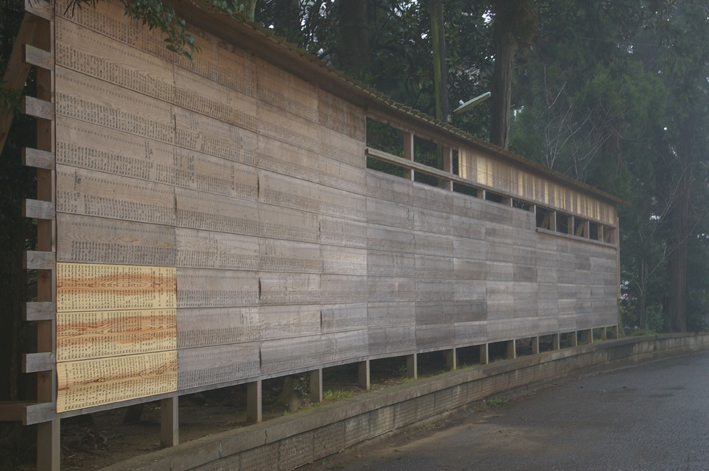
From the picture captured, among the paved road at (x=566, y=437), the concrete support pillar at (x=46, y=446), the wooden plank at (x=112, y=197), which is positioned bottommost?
the paved road at (x=566, y=437)

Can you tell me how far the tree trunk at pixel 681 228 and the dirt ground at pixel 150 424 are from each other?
19.2 m

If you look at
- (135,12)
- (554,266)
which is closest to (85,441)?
(135,12)

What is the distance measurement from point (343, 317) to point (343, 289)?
32 cm

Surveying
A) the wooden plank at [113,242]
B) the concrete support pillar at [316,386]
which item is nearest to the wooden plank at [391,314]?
the concrete support pillar at [316,386]

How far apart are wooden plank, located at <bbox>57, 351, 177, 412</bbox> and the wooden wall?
0.04 ft

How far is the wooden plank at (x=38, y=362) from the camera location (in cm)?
432

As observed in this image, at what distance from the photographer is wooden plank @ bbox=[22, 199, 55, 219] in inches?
173

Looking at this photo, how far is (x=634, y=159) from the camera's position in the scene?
2755cm

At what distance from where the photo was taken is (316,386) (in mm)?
7711

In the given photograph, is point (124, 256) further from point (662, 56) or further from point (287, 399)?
point (662, 56)

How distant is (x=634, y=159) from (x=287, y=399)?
77.4 feet

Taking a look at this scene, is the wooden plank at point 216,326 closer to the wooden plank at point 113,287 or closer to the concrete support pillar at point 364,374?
the wooden plank at point 113,287

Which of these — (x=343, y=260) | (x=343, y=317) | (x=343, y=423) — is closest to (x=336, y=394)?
(x=343, y=423)

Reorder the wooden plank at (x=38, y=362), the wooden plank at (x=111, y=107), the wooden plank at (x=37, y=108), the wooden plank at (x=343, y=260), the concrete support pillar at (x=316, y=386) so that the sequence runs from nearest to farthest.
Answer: the wooden plank at (x=38, y=362) → the wooden plank at (x=37, y=108) → the wooden plank at (x=111, y=107) → the concrete support pillar at (x=316, y=386) → the wooden plank at (x=343, y=260)
